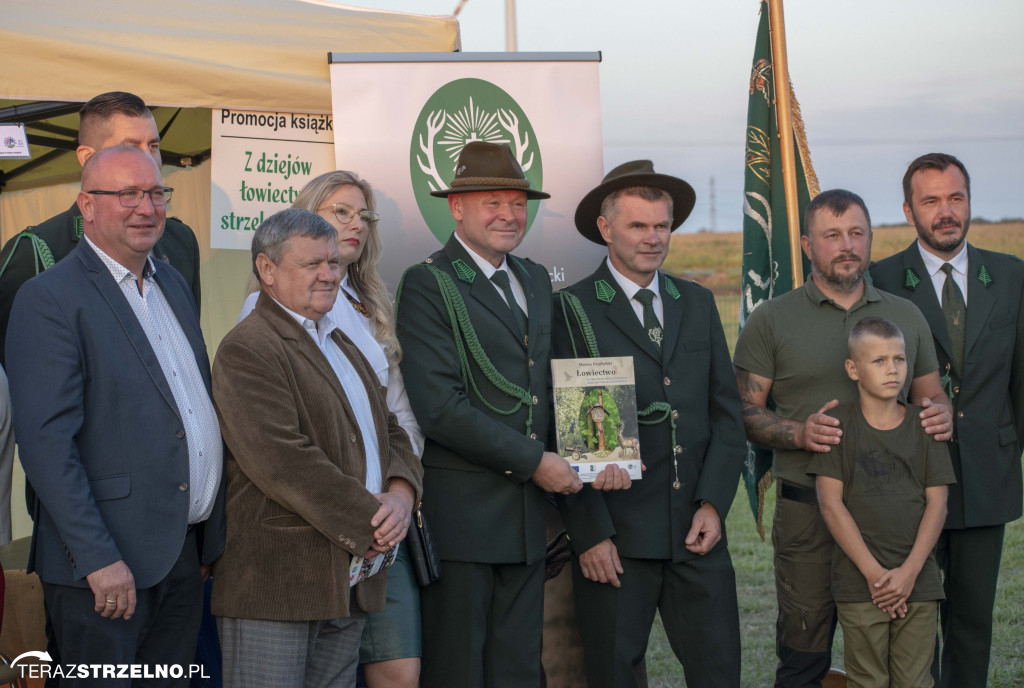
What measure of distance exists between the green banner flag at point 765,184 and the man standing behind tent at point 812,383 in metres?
0.77

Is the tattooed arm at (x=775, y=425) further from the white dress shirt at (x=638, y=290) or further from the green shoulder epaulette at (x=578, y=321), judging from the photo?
the green shoulder epaulette at (x=578, y=321)

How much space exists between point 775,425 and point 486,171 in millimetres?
1543

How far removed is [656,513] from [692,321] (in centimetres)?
76

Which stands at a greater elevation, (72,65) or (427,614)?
(72,65)

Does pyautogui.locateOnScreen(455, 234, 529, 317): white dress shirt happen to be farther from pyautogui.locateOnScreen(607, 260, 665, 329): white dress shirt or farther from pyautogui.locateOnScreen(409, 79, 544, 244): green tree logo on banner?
pyautogui.locateOnScreen(409, 79, 544, 244): green tree logo on banner

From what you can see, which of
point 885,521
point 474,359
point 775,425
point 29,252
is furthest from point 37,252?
point 885,521

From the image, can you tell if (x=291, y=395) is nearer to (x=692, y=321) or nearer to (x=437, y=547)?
(x=437, y=547)

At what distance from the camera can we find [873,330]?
367 cm

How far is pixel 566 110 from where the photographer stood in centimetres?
464

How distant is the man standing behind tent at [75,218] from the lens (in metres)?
3.31

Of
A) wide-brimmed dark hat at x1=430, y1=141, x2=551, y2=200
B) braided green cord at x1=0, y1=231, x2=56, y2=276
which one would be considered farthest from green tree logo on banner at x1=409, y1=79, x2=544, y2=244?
braided green cord at x1=0, y1=231, x2=56, y2=276

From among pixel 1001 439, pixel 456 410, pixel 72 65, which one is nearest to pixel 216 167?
pixel 72 65

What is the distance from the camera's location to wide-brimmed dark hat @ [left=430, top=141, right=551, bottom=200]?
355 cm

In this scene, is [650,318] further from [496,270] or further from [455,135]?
[455,135]
